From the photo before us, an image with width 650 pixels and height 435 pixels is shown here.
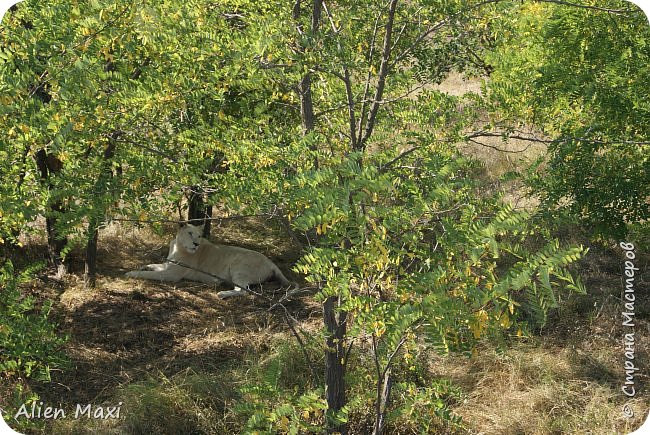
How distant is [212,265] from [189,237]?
1.79ft

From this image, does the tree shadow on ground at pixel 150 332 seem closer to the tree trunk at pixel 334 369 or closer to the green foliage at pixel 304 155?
the green foliage at pixel 304 155

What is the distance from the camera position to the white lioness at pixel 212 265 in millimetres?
8820

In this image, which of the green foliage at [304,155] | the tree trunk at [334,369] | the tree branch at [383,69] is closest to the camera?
the green foliage at [304,155]

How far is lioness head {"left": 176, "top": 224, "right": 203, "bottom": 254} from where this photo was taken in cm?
898

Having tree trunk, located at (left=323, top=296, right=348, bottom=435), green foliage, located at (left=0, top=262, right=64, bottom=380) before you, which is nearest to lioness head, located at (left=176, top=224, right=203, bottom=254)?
green foliage, located at (left=0, top=262, right=64, bottom=380)

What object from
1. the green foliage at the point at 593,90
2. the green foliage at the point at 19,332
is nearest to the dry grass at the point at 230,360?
the green foliage at the point at 593,90

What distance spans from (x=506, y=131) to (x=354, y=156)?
2192mm

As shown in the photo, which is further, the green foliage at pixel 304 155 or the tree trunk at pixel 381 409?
the tree trunk at pixel 381 409

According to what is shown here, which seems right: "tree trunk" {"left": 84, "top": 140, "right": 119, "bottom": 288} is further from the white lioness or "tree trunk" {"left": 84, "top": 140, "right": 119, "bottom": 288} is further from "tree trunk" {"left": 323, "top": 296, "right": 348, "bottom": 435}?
"tree trunk" {"left": 323, "top": 296, "right": 348, "bottom": 435}

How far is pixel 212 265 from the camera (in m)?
9.23

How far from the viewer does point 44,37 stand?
14.4ft

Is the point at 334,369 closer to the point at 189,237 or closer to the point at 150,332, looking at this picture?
the point at 150,332

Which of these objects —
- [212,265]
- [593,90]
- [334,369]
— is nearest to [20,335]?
[334,369]

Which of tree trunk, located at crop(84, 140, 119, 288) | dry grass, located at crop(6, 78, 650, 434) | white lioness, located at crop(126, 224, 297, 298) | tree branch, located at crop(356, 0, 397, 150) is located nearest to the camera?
tree branch, located at crop(356, 0, 397, 150)
